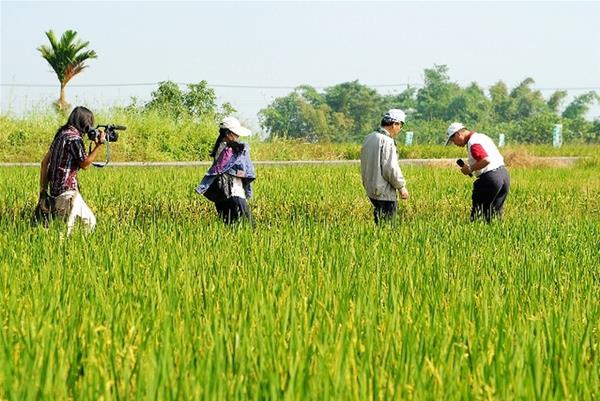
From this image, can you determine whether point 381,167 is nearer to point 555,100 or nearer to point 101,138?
point 101,138

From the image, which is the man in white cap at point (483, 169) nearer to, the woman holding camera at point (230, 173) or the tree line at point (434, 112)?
the woman holding camera at point (230, 173)

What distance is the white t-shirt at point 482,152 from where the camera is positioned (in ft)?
26.7

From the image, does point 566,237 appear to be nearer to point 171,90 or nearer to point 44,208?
point 44,208

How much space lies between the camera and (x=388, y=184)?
7.84m

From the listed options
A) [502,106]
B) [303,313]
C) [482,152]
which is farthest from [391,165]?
[502,106]

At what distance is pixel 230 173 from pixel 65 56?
22.7 meters

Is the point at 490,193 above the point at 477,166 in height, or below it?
below

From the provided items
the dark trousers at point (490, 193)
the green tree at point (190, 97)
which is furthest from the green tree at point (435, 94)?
the dark trousers at point (490, 193)

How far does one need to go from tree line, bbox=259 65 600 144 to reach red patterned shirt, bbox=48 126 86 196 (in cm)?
4911

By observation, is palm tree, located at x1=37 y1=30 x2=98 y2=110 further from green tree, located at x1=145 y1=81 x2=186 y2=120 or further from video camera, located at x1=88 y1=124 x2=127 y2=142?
video camera, located at x1=88 y1=124 x2=127 y2=142

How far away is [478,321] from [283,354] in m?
1.06

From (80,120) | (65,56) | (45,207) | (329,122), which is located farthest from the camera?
(329,122)

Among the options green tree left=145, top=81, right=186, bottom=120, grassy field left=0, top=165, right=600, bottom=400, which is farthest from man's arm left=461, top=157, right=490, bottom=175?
green tree left=145, top=81, right=186, bottom=120

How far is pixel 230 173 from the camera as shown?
295 inches
